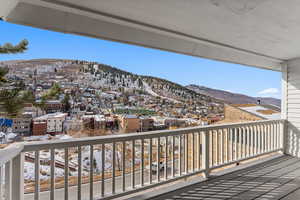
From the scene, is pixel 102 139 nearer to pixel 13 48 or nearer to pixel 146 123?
pixel 146 123

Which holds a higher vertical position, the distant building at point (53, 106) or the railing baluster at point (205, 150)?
the distant building at point (53, 106)

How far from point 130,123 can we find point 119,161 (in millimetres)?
517

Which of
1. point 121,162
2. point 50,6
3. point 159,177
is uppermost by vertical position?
→ point 50,6

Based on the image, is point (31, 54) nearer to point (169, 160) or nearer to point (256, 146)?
point (169, 160)

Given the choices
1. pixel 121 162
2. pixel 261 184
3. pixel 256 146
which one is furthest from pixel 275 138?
pixel 121 162

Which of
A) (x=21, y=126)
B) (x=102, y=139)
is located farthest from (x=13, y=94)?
(x=102, y=139)

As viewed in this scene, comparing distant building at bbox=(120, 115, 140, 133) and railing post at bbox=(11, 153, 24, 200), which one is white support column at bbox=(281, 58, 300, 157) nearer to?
distant building at bbox=(120, 115, 140, 133)

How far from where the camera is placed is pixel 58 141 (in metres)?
2.06

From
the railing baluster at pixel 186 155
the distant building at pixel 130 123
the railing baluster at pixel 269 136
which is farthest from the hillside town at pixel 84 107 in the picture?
the railing baluster at pixel 269 136

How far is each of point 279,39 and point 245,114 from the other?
177cm

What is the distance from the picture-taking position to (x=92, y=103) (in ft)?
8.07

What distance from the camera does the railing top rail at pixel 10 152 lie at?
55.0 inches

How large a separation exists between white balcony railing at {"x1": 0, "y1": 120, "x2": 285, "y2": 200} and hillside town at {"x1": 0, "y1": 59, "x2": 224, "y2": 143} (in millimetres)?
173

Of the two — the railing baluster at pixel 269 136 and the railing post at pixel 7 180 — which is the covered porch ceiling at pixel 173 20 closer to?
the railing post at pixel 7 180
